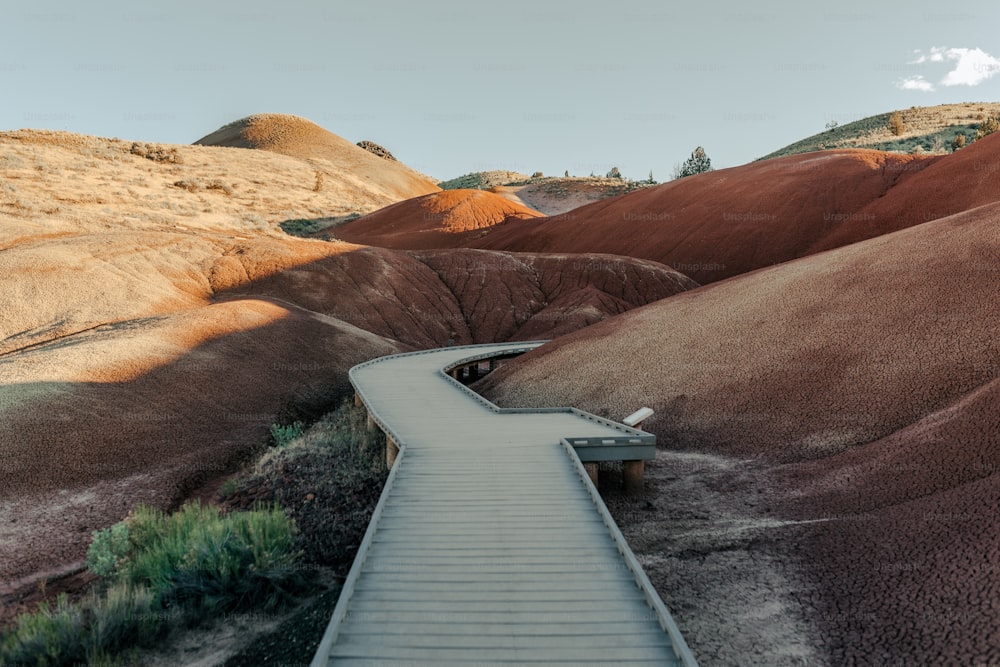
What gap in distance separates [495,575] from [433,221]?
6728 cm

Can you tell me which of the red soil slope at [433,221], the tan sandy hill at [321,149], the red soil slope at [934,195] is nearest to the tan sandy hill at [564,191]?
the tan sandy hill at [321,149]

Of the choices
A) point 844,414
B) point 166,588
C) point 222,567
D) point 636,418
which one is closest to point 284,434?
point 166,588

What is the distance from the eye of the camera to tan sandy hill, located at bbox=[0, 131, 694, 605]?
12.8 metres

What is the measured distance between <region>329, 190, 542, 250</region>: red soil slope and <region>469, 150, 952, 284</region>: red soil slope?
7.96 m

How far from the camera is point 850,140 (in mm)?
85500

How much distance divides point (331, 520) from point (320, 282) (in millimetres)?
26089

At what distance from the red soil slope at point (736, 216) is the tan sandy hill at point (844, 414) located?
28.9m

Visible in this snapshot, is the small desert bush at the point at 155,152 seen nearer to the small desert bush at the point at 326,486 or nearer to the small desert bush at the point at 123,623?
the small desert bush at the point at 326,486

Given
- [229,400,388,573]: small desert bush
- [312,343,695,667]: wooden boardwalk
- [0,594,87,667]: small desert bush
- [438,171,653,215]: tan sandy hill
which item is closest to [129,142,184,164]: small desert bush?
[438,171,653,215]: tan sandy hill

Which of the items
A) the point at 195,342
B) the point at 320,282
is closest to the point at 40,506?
the point at 195,342

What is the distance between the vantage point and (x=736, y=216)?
50.9m

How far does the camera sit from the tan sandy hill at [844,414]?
5.80 meters

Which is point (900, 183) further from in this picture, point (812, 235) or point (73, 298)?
point (73, 298)

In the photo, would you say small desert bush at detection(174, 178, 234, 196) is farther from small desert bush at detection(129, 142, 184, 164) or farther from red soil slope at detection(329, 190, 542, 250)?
red soil slope at detection(329, 190, 542, 250)
